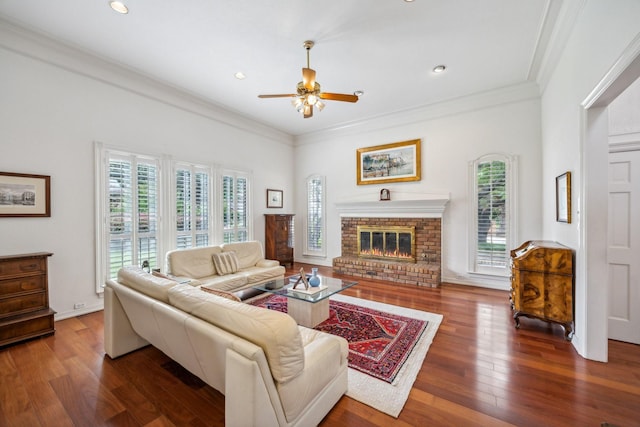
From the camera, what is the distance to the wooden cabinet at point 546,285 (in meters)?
2.80

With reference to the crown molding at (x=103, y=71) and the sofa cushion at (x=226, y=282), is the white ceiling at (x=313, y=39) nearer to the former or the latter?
the crown molding at (x=103, y=71)

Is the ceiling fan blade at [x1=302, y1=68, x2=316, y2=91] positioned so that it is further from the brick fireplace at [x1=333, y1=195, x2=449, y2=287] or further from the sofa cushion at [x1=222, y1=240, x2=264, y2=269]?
the brick fireplace at [x1=333, y1=195, x2=449, y2=287]

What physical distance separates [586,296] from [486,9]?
10.2 feet

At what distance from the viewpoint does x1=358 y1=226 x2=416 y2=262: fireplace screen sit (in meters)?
5.46

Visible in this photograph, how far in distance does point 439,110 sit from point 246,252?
4.74m

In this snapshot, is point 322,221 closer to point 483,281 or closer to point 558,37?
point 483,281

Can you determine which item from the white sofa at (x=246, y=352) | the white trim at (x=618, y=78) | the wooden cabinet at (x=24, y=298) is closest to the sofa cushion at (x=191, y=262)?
the wooden cabinet at (x=24, y=298)

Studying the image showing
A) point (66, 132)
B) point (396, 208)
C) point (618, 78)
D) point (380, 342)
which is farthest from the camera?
point (396, 208)

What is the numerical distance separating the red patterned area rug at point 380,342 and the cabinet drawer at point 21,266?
2.60 metres

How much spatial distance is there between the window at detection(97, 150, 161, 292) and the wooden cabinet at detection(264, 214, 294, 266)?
2.45m

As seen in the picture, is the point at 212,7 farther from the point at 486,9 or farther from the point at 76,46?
the point at 486,9

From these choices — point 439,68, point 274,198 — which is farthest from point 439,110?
point 274,198

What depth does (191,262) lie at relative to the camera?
411 cm

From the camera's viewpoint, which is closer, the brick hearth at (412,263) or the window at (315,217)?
the brick hearth at (412,263)
